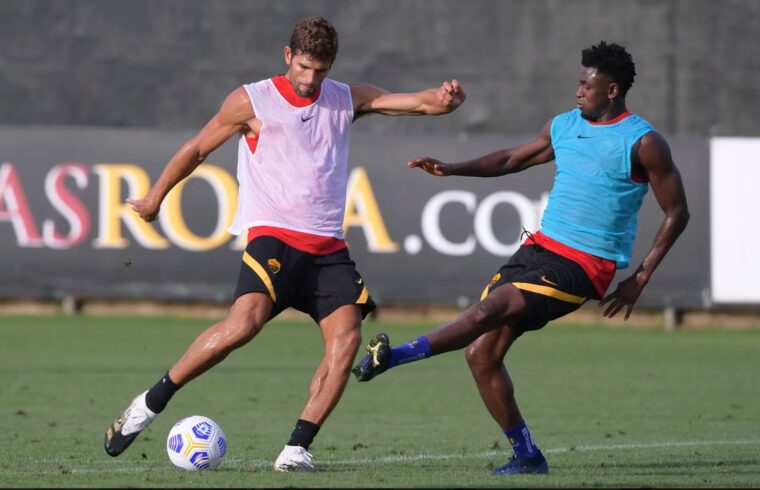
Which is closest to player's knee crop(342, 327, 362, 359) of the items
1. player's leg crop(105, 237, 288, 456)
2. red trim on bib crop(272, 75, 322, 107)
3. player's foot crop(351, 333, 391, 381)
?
player's leg crop(105, 237, 288, 456)

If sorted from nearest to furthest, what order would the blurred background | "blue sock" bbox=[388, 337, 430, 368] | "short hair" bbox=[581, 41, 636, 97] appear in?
1. "blue sock" bbox=[388, 337, 430, 368]
2. "short hair" bbox=[581, 41, 636, 97]
3. the blurred background

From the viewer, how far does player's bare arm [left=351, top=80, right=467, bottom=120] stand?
8805 mm

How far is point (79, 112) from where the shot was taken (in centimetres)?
2214

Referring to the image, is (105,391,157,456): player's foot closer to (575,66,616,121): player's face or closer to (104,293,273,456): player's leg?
(104,293,273,456): player's leg

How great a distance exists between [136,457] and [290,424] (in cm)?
224

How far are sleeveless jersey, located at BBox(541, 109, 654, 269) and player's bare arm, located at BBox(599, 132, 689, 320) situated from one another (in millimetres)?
91

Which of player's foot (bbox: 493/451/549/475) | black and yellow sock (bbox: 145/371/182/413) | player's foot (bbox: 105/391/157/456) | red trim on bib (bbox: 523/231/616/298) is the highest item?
red trim on bib (bbox: 523/231/616/298)

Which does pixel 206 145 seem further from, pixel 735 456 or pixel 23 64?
pixel 23 64

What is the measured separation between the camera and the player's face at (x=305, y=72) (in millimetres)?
8469

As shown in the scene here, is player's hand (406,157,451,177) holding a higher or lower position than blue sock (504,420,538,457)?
higher

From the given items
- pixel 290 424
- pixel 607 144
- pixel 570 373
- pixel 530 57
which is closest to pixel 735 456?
pixel 607 144

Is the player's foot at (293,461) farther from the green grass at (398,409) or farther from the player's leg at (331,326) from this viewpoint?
the green grass at (398,409)

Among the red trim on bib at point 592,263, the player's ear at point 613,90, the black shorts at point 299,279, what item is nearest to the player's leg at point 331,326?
the black shorts at point 299,279

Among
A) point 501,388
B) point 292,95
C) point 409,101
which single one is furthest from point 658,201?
point 292,95
